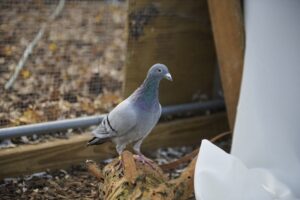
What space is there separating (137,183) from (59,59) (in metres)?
1.86

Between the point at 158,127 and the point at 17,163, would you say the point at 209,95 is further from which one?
the point at 17,163

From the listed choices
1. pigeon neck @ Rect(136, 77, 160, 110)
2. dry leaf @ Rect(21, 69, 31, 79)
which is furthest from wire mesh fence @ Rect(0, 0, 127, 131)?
pigeon neck @ Rect(136, 77, 160, 110)

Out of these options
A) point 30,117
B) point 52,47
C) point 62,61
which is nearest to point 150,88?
point 30,117

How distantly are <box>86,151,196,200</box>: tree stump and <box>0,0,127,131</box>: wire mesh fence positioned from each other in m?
0.86

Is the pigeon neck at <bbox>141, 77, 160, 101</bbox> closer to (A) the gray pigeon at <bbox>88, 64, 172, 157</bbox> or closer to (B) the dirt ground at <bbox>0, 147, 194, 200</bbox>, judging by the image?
(A) the gray pigeon at <bbox>88, 64, 172, 157</bbox>

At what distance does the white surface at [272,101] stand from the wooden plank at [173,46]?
733mm

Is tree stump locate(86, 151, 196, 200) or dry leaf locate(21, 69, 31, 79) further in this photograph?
dry leaf locate(21, 69, 31, 79)

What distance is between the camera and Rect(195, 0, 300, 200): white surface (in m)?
2.48

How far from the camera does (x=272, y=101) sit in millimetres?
2531

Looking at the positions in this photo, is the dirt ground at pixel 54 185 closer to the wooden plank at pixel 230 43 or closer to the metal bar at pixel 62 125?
the metal bar at pixel 62 125

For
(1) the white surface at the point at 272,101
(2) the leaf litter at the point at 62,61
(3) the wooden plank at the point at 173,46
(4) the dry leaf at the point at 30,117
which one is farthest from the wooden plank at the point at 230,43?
(4) the dry leaf at the point at 30,117

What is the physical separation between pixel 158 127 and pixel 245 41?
0.83m

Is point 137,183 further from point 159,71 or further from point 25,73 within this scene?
point 25,73

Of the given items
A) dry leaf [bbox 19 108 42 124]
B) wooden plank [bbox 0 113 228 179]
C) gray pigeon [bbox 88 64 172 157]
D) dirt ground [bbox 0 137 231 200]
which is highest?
gray pigeon [bbox 88 64 172 157]
